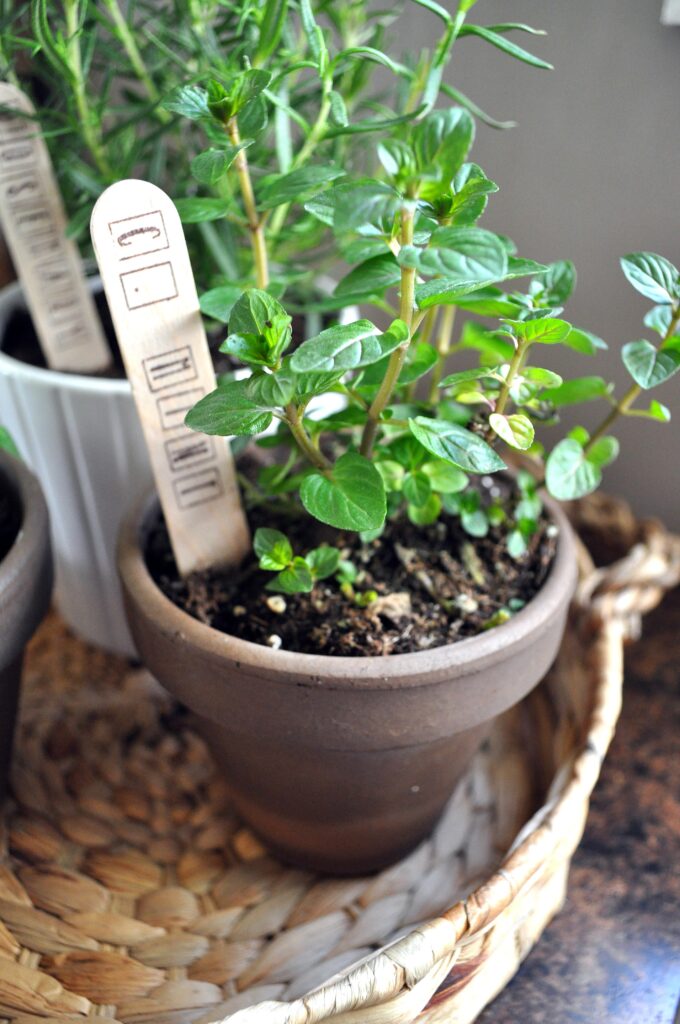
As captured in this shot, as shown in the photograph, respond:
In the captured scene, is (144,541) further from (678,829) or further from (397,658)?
(678,829)

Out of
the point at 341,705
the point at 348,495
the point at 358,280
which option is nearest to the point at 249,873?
the point at 341,705

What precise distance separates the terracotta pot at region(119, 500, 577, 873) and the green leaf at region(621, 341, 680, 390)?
0.48 ft

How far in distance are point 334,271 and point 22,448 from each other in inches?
16.1

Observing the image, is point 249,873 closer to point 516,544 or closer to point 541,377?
point 516,544

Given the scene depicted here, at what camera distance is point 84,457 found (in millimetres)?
771

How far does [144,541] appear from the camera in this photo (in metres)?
0.65

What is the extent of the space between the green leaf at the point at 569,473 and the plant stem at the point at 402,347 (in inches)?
4.8

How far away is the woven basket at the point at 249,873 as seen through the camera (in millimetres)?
540

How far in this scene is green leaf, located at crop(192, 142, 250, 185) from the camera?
1.53 ft

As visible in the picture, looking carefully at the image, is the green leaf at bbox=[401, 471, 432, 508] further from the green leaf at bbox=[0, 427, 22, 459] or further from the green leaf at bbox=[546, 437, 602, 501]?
the green leaf at bbox=[0, 427, 22, 459]

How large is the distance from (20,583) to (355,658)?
8.8 inches

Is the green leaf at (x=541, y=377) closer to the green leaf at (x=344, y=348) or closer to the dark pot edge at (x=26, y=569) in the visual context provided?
the green leaf at (x=344, y=348)

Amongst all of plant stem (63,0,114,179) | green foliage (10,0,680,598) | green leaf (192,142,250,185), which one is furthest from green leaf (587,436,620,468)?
plant stem (63,0,114,179)

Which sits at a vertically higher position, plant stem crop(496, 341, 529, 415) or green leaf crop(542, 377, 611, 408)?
plant stem crop(496, 341, 529, 415)
